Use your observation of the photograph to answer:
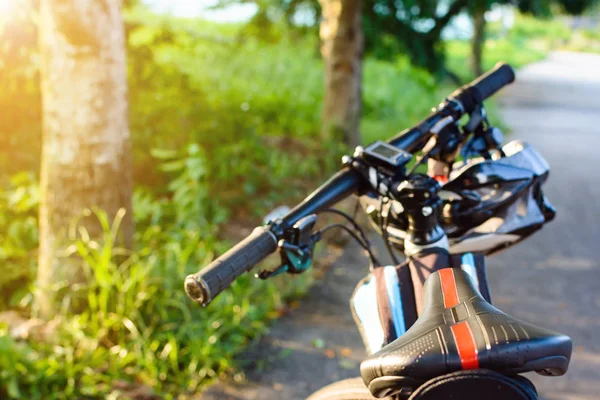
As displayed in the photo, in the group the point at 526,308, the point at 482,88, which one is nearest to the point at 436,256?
the point at 482,88

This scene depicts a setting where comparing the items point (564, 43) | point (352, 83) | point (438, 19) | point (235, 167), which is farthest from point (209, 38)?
point (564, 43)

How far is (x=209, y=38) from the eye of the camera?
11461 mm

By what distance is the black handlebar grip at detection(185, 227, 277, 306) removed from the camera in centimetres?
134

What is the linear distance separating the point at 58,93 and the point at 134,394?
177 cm

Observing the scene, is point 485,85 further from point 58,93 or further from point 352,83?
point 352,83

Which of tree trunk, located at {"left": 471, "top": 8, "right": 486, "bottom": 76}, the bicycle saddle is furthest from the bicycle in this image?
tree trunk, located at {"left": 471, "top": 8, "right": 486, "bottom": 76}

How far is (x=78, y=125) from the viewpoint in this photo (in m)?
3.67

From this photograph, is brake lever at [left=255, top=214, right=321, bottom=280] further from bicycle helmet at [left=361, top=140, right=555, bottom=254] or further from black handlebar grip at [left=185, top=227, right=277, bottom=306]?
bicycle helmet at [left=361, top=140, right=555, bottom=254]

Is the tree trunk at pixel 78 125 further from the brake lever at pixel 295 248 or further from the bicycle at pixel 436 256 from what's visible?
the brake lever at pixel 295 248

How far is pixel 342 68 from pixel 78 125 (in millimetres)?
3827

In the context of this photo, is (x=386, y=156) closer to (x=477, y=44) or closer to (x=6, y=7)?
(x=6, y=7)

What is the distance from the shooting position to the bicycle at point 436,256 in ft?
3.47

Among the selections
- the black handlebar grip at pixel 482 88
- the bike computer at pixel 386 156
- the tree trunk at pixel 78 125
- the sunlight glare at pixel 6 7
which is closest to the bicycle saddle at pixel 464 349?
the bike computer at pixel 386 156

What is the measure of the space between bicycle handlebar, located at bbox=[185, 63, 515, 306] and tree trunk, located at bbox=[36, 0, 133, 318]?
2.36m
